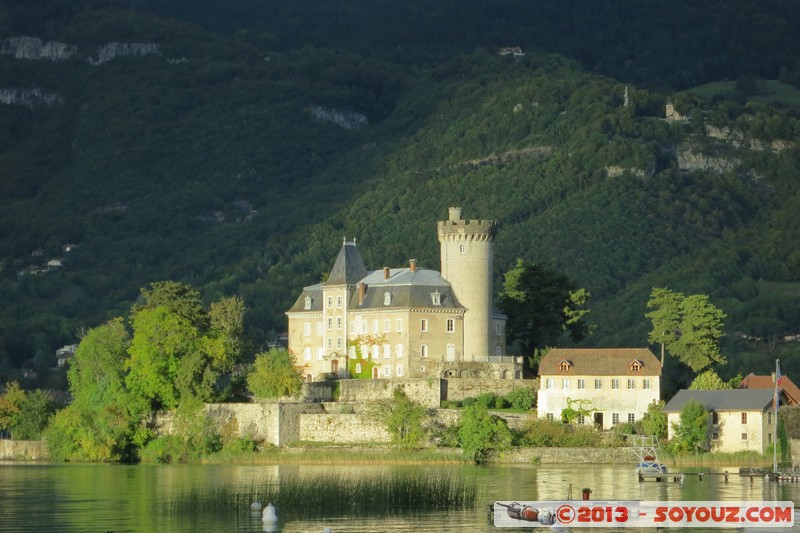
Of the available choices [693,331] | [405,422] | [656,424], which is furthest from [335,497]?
[693,331]

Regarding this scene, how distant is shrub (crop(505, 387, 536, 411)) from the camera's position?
9212cm

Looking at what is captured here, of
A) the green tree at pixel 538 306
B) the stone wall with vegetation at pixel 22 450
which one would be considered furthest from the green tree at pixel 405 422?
the stone wall with vegetation at pixel 22 450

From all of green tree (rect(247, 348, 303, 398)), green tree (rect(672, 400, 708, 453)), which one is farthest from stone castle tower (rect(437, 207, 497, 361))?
green tree (rect(672, 400, 708, 453))

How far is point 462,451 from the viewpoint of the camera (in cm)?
8750

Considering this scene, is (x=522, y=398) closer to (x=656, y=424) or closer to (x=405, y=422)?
(x=405, y=422)

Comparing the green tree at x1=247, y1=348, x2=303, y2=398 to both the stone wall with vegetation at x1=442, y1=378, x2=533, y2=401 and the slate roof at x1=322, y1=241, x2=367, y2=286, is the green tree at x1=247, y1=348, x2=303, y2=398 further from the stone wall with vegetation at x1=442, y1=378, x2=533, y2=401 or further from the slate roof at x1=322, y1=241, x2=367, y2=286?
the slate roof at x1=322, y1=241, x2=367, y2=286

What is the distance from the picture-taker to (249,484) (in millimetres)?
73750

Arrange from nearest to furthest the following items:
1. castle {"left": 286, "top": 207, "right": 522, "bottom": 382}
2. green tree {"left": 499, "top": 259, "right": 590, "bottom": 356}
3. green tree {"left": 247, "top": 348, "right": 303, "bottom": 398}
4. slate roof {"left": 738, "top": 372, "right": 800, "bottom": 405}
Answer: green tree {"left": 247, "top": 348, "right": 303, "bottom": 398}, slate roof {"left": 738, "top": 372, "right": 800, "bottom": 405}, castle {"left": 286, "top": 207, "right": 522, "bottom": 382}, green tree {"left": 499, "top": 259, "right": 590, "bottom": 356}

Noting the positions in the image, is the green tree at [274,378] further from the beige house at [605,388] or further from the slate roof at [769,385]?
the slate roof at [769,385]

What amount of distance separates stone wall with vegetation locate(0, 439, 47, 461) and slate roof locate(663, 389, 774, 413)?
32.2m

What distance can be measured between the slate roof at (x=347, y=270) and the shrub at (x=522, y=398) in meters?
13.2

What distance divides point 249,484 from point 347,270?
29.9 m

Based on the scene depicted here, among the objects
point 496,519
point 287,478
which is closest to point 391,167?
point 287,478

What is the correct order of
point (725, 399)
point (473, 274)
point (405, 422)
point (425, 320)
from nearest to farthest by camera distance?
point (725, 399) < point (405, 422) < point (425, 320) < point (473, 274)
